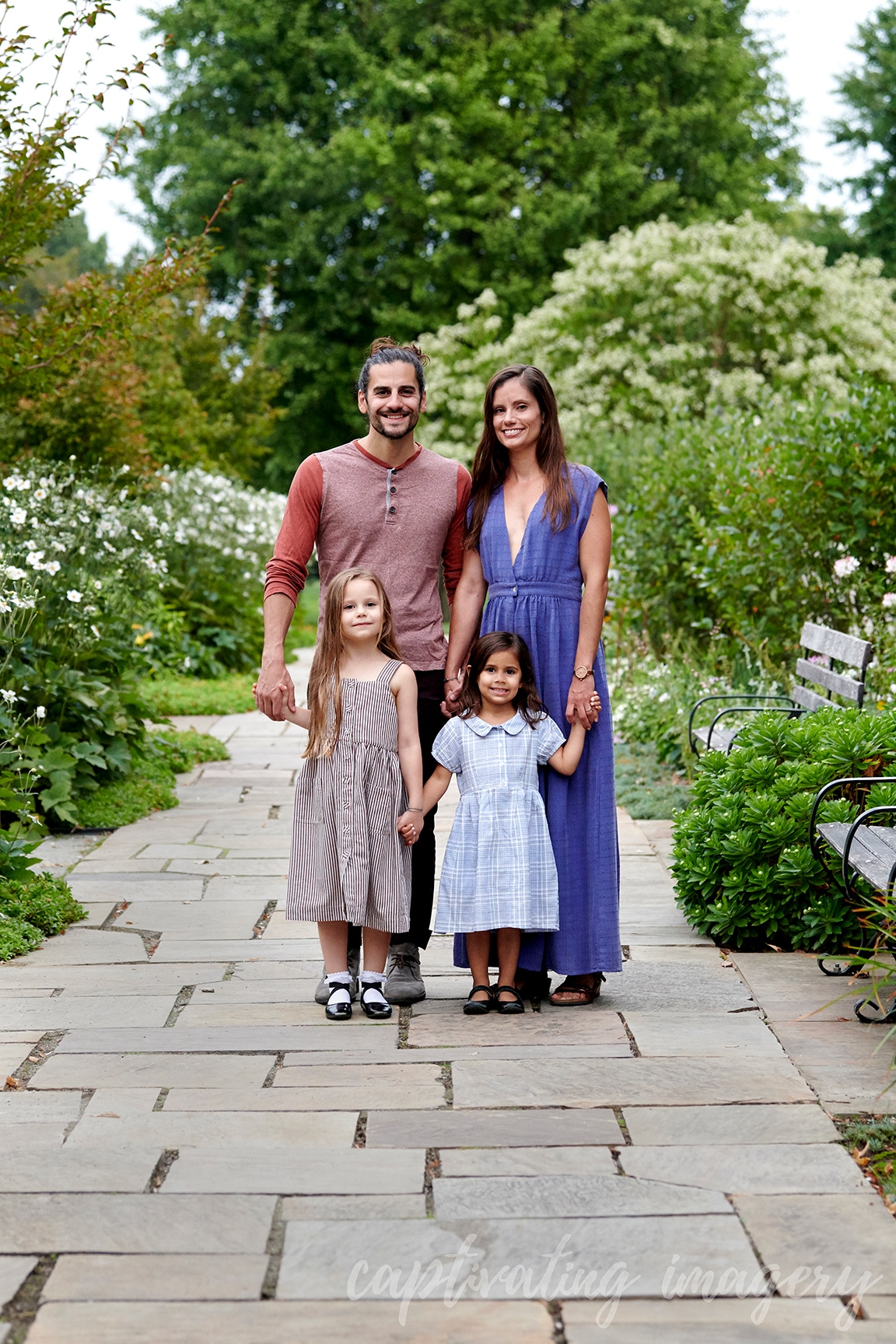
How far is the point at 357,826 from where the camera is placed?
13.2ft

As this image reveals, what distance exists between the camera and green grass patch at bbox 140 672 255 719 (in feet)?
34.5

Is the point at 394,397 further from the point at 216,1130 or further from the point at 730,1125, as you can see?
the point at 730,1125

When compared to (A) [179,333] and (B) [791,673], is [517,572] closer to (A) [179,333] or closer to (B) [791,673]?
(B) [791,673]

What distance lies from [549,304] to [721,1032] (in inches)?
708

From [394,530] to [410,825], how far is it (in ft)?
2.88

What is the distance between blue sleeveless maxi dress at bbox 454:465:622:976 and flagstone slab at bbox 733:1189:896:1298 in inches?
51.8

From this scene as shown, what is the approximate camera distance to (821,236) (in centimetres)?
3150

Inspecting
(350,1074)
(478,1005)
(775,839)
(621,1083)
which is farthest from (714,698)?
(350,1074)

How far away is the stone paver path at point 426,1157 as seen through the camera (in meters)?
2.41

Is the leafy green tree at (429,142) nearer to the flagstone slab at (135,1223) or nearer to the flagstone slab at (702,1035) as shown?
the flagstone slab at (702,1035)

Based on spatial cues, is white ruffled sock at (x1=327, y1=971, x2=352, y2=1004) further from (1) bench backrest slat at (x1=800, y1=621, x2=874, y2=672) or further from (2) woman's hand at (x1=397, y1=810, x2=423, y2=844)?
(1) bench backrest slat at (x1=800, y1=621, x2=874, y2=672)

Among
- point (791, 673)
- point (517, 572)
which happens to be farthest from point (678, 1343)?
point (791, 673)

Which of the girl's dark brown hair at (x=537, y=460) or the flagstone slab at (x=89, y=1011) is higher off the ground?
the girl's dark brown hair at (x=537, y=460)

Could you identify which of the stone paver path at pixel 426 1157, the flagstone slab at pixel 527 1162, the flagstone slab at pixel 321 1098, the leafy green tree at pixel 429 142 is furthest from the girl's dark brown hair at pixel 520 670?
the leafy green tree at pixel 429 142
